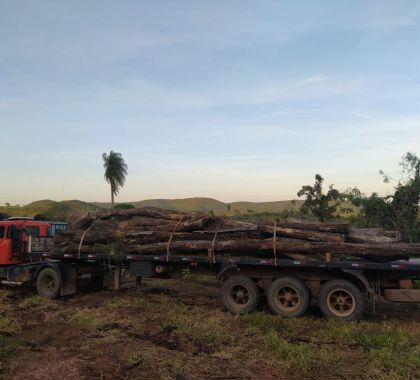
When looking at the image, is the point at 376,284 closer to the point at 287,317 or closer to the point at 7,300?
the point at 287,317

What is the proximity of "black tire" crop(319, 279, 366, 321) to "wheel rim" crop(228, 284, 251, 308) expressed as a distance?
1.73 metres

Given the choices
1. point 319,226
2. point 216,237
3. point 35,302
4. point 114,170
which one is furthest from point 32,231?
point 114,170

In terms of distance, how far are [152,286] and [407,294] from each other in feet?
25.4

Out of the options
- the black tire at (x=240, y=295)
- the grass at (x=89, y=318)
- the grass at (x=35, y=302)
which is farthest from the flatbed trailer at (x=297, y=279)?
the grass at (x=89, y=318)

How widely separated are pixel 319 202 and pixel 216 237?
17.1 meters

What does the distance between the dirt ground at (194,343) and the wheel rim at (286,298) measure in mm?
434

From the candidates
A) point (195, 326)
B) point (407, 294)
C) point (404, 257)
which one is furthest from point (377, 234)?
point (195, 326)

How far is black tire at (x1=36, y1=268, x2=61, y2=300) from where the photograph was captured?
12328mm

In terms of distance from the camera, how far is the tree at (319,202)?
26094 mm

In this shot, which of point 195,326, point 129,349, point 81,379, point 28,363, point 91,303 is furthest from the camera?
point 91,303

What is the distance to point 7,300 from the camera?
12070 millimetres

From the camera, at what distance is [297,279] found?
988 centimetres

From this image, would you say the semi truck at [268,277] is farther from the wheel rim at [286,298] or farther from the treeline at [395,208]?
the treeline at [395,208]

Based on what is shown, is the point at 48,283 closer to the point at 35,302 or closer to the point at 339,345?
the point at 35,302
